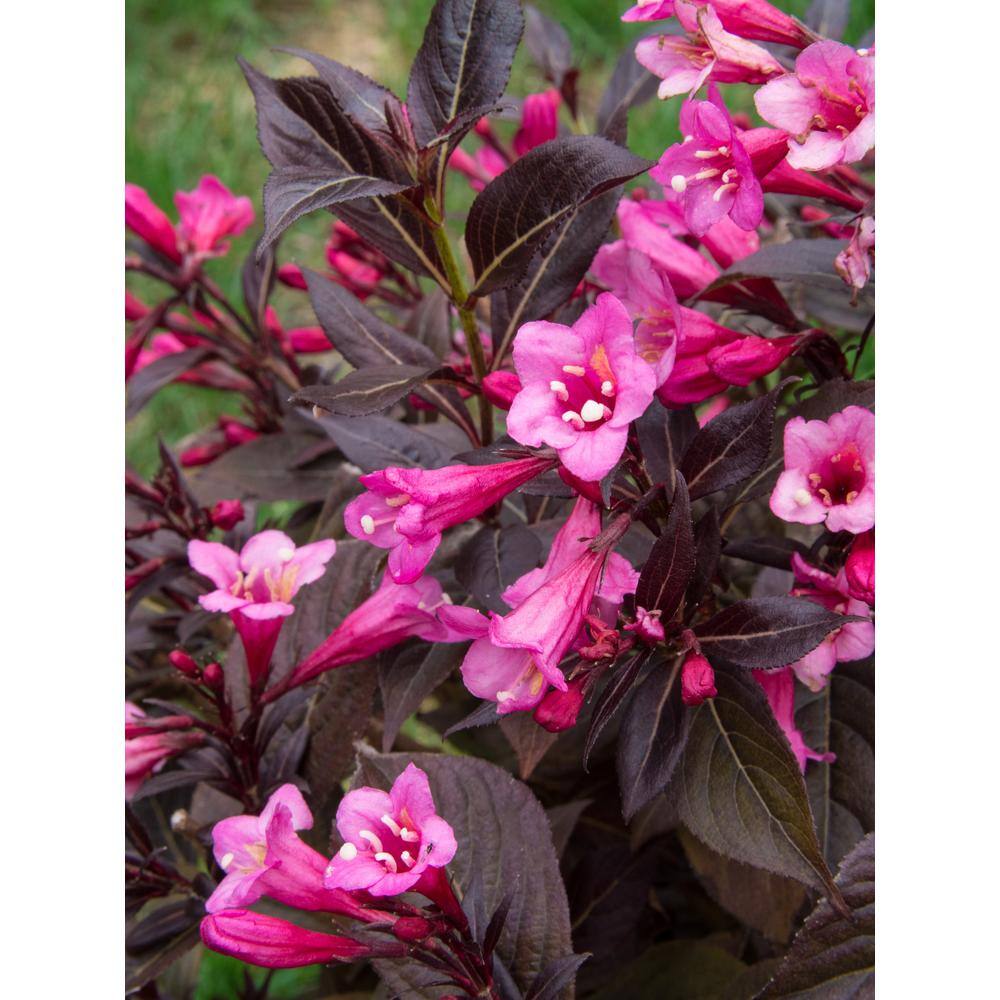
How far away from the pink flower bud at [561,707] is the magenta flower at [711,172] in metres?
0.34

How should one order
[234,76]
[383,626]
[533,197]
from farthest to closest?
1. [234,76]
2. [383,626]
3. [533,197]

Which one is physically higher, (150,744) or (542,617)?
(542,617)

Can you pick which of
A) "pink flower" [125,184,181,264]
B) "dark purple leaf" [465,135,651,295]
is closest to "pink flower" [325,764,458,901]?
"dark purple leaf" [465,135,651,295]

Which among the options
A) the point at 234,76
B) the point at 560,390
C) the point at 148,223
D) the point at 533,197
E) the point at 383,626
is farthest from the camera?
the point at 234,76

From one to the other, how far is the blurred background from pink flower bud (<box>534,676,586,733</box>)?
2.29 m

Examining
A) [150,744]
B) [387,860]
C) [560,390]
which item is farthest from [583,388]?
[150,744]

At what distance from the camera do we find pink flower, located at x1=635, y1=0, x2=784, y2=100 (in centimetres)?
88

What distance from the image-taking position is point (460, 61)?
3.04 ft

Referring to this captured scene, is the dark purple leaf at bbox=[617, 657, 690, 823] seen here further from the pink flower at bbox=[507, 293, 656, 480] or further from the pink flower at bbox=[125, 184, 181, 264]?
the pink flower at bbox=[125, 184, 181, 264]

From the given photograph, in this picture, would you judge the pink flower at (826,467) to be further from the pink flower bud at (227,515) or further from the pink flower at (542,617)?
the pink flower bud at (227,515)

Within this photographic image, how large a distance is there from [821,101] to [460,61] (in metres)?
0.28

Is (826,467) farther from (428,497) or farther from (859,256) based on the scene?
(428,497)
